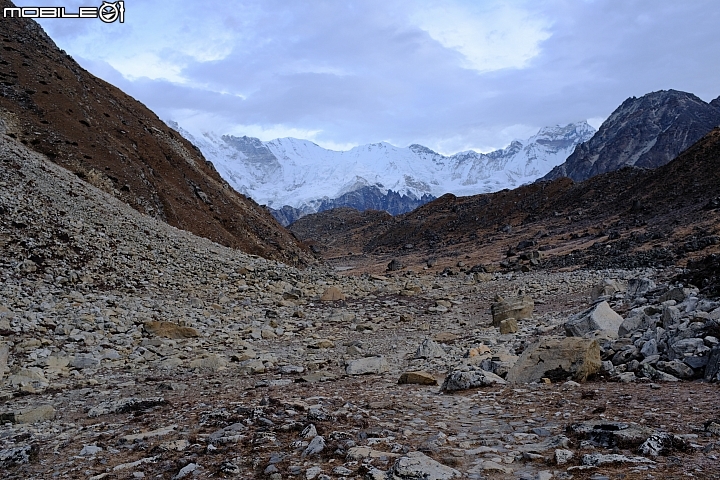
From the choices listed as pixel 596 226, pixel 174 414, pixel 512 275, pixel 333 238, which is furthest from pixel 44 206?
pixel 333 238

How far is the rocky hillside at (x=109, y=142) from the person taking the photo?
3109 centimetres

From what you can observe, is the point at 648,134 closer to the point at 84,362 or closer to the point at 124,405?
the point at 84,362

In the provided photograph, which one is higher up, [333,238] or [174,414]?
[333,238]

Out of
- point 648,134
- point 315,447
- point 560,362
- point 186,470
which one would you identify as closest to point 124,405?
point 186,470

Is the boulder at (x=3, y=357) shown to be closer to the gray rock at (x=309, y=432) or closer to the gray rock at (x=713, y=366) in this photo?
the gray rock at (x=309, y=432)

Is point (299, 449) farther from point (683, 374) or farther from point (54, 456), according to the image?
point (683, 374)

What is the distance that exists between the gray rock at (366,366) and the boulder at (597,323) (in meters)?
5.02

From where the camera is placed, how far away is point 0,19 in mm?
42000

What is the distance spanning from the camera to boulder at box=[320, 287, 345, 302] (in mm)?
23141

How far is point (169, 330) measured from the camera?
563 inches

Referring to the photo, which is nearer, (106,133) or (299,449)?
(299,449)

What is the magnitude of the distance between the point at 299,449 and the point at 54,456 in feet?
10.6

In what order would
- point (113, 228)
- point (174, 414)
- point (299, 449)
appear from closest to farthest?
point (299, 449) < point (174, 414) < point (113, 228)

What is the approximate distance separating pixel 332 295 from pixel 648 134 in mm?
175453
